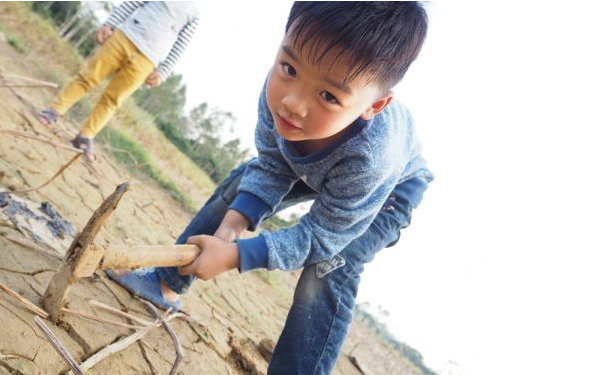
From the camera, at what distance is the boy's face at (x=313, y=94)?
3.69ft

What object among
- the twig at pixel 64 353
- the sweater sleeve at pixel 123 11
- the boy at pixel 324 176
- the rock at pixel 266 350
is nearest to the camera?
the twig at pixel 64 353

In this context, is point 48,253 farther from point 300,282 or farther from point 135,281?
point 300,282

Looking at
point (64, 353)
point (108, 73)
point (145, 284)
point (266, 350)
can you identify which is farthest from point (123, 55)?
point (64, 353)

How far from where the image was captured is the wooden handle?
3.56ft

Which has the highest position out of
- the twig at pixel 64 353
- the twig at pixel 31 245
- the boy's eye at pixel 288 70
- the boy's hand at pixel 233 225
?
the boy's eye at pixel 288 70

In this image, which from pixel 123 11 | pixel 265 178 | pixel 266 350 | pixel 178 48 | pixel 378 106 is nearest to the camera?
pixel 378 106

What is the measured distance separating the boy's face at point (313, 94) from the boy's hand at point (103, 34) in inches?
108

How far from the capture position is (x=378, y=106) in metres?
1.37

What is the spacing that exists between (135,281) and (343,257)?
2.80 feet

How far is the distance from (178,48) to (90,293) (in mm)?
2575

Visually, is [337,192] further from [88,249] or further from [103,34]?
[103,34]

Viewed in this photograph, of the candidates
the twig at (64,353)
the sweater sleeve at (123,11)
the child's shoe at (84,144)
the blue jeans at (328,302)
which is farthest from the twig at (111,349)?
the sweater sleeve at (123,11)

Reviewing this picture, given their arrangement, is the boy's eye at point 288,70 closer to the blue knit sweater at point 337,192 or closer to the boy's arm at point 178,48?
the blue knit sweater at point 337,192

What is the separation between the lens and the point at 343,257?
166 cm
